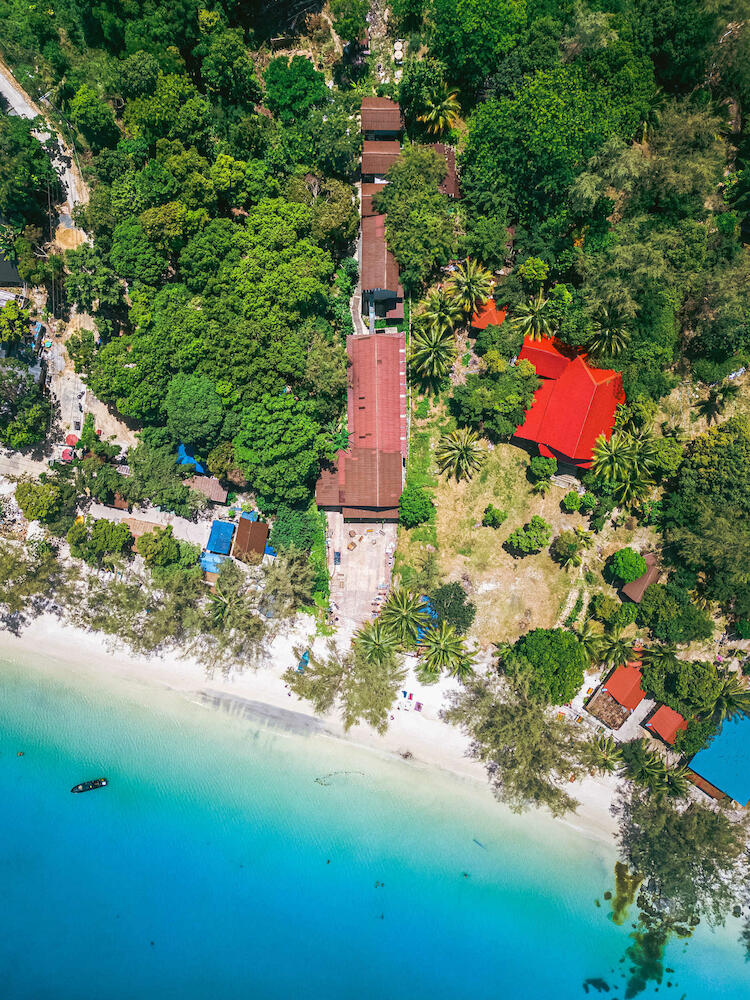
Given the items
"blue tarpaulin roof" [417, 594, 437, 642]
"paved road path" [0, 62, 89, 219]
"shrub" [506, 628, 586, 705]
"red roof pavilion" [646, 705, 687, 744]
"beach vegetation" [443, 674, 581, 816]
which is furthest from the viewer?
"paved road path" [0, 62, 89, 219]

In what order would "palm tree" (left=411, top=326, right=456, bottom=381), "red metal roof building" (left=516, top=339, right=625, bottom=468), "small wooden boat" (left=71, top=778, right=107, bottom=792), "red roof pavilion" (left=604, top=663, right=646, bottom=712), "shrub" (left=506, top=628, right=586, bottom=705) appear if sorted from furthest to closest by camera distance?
1. "small wooden boat" (left=71, top=778, right=107, bottom=792)
2. "red roof pavilion" (left=604, top=663, right=646, bottom=712)
3. "palm tree" (left=411, top=326, right=456, bottom=381)
4. "red metal roof building" (left=516, top=339, right=625, bottom=468)
5. "shrub" (left=506, top=628, right=586, bottom=705)

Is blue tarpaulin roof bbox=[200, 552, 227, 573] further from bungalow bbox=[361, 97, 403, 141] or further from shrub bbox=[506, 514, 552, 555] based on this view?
bungalow bbox=[361, 97, 403, 141]

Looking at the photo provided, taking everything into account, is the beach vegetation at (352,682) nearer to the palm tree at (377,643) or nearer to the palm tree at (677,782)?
the palm tree at (377,643)

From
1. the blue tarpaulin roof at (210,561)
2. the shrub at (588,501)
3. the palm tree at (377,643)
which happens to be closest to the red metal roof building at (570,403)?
the shrub at (588,501)

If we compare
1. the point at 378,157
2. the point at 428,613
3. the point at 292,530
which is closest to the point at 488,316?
the point at 378,157

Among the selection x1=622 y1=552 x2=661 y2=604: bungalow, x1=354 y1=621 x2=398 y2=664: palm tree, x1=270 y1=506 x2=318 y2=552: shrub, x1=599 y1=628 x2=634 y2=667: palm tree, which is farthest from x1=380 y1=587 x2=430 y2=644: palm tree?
x1=622 y1=552 x2=661 y2=604: bungalow

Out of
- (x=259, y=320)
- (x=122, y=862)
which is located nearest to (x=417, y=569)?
(x=259, y=320)

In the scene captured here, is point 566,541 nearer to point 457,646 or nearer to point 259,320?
point 457,646
